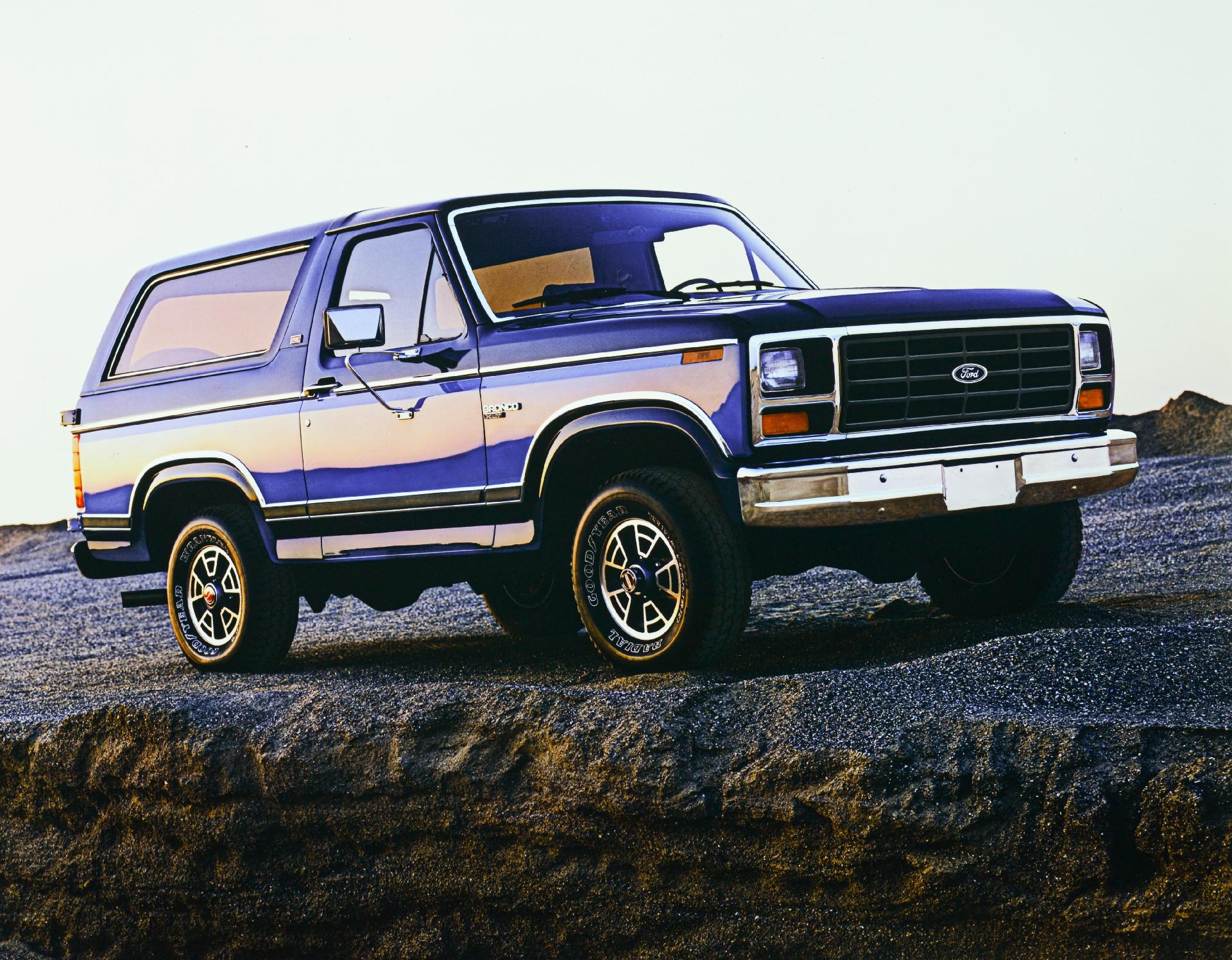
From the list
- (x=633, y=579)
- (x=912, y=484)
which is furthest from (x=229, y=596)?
(x=912, y=484)

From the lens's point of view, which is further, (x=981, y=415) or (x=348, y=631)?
(x=348, y=631)

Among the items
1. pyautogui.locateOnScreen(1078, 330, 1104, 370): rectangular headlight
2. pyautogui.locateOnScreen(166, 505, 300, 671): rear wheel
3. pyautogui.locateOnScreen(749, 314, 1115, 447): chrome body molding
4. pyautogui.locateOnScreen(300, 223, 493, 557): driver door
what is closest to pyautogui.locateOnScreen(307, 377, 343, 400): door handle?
pyautogui.locateOnScreen(300, 223, 493, 557): driver door

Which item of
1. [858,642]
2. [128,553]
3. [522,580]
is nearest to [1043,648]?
[858,642]

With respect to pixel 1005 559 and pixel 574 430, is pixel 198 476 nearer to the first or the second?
pixel 574 430

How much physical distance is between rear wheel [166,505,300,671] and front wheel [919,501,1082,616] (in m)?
3.15

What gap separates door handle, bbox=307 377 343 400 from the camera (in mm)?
7102

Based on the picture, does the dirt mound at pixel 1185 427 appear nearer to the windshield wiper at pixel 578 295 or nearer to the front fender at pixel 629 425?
the windshield wiper at pixel 578 295

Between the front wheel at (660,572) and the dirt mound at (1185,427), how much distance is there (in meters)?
21.1

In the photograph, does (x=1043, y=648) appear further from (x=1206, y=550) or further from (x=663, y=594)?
(x=1206, y=550)

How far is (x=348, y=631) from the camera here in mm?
10820

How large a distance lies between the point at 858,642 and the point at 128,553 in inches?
157

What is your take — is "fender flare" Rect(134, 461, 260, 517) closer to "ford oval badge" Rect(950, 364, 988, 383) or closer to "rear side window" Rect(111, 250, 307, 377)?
"rear side window" Rect(111, 250, 307, 377)

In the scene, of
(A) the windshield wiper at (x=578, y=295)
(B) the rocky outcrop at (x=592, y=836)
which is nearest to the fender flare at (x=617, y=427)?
(A) the windshield wiper at (x=578, y=295)

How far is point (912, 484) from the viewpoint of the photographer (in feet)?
18.6
